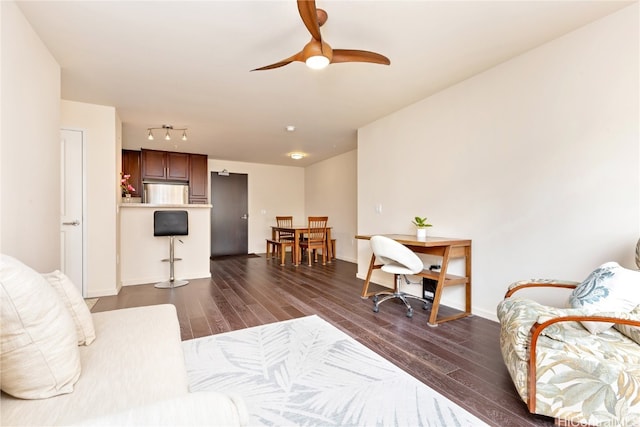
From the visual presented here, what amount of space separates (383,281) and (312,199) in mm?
3999

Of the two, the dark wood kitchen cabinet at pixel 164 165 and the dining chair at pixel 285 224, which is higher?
the dark wood kitchen cabinet at pixel 164 165

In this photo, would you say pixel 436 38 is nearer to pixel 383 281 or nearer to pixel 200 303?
pixel 383 281

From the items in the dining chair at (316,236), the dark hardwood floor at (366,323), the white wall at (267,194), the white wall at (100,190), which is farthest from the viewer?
the white wall at (267,194)

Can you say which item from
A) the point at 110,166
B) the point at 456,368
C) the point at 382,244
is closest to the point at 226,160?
the point at 110,166

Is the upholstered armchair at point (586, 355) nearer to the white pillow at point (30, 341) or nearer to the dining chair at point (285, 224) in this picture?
the white pillow at point (30, 341)

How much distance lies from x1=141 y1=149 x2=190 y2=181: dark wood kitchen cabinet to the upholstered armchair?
632cm

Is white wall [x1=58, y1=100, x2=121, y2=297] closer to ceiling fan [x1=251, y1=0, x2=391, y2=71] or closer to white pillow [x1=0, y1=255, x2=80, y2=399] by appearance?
ceiling fan [x1=251, y1=0, x2=391, y2=71]

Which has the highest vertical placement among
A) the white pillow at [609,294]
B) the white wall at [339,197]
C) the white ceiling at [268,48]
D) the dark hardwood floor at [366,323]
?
the white ceiling at [268,48]

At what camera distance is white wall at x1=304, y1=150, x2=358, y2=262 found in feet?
19.9

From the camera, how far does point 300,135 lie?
488cm

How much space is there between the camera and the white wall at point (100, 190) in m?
3.45

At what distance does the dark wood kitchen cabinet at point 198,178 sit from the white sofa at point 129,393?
5.16 metres

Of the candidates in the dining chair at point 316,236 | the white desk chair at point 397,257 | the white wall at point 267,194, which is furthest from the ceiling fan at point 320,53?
the white wall at point 267,194

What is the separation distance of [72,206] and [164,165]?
284 cm
